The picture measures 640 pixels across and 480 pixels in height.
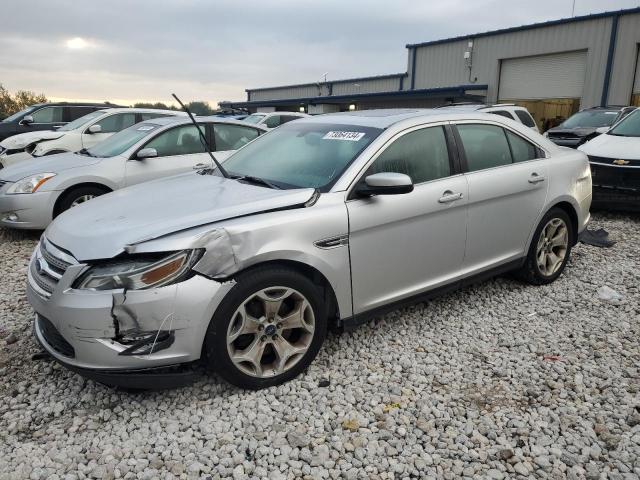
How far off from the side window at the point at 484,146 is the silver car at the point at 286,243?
13 millimetres

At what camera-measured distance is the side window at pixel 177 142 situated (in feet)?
22.2

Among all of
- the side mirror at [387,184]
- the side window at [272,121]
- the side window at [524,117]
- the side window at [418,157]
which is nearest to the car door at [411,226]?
the side window at [418,157]

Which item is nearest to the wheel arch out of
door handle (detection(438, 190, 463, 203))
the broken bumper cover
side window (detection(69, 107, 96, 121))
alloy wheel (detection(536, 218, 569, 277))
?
the broken bumper cover

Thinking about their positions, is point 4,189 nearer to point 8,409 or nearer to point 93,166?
point 93,166

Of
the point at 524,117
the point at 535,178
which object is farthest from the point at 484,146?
the point at 524,117

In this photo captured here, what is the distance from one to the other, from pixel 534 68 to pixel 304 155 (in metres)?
21.5

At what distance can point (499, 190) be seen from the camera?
13.4ft

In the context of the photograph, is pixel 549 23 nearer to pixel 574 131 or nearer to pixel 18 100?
pixel 574 131

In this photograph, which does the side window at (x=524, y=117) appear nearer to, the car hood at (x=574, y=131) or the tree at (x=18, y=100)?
the car hood at (x=574, y=131)

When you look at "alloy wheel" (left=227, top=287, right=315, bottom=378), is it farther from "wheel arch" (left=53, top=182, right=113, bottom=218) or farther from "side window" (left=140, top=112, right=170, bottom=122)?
"side window" (left=140, top=112, right=170, bottom=122)

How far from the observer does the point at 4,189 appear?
622 cm

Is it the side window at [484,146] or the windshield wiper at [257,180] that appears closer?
the windshield wiper at [257,180]

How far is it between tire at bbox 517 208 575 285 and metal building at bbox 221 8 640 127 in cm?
1718

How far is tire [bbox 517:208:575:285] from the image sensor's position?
15.0 ft
